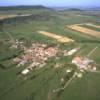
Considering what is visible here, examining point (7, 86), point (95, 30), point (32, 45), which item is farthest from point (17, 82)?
point (95, 30)

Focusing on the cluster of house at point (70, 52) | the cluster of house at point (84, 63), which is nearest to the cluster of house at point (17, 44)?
the cluster of house at point (70, 52)

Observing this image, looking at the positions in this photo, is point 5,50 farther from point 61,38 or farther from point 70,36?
point 70,36

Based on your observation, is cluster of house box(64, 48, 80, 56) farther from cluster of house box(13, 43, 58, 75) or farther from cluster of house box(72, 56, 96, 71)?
cluster of house box(72, 56, 96, 71)

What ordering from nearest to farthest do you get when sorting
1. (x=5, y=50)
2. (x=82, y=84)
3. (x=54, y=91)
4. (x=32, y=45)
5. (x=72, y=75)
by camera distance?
1. (x=54, y=91)
2. (x=82, y=84)
3. (x=72, y=75)
4. (x=5, y=50)
5. (x=32, y=45)

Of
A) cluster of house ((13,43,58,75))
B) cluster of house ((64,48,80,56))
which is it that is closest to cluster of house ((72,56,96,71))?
cluster of house ((64,48,80,56))

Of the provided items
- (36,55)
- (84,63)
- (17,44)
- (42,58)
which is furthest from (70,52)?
(17,44)

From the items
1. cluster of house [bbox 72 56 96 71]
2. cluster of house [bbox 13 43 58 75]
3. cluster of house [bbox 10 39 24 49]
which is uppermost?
cluster of house [bbox 72 56 96 71]

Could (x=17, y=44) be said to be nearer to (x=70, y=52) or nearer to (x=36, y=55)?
(x=36, y=55)
